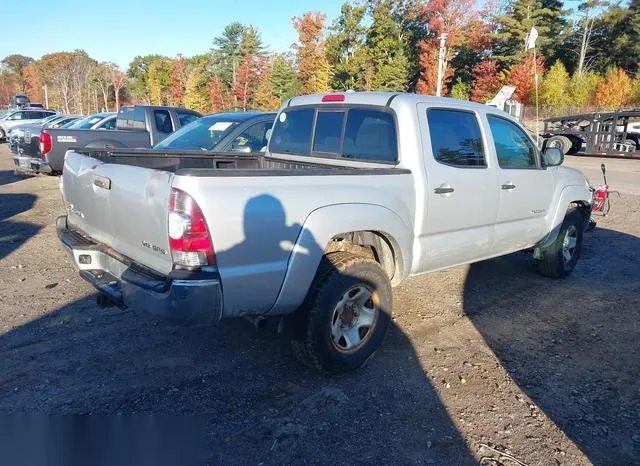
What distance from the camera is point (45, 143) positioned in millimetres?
11031

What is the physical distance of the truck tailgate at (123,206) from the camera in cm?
281

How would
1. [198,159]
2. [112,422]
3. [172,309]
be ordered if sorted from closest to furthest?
[172,309] → [112,422] → [198,159]

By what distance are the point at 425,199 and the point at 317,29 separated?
2223 inches

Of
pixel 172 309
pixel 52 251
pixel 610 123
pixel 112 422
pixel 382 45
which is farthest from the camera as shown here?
pixel 382 45

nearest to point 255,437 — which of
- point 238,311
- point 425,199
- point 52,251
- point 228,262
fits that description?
point 238,311

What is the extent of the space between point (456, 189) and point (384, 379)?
5.48 ft

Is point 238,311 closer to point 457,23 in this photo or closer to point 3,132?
point 3,132

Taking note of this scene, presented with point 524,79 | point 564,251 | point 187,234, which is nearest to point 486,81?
point 524,79

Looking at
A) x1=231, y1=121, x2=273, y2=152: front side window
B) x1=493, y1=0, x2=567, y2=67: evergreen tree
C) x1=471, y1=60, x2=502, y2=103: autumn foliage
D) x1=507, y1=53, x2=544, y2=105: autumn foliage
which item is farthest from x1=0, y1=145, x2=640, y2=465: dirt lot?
x1=493, y1=0, x2=567, y2=67: evergreen tree

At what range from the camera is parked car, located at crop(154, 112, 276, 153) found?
7.52 m

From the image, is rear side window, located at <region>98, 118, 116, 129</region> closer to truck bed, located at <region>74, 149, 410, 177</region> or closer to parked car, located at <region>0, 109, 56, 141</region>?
truck bed, located at <region>74, 149, 410, 177</region>

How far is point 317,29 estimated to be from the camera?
182ft

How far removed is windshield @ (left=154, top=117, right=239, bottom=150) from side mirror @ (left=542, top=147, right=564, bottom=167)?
15.0ft

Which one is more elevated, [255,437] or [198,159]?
[198,159]
